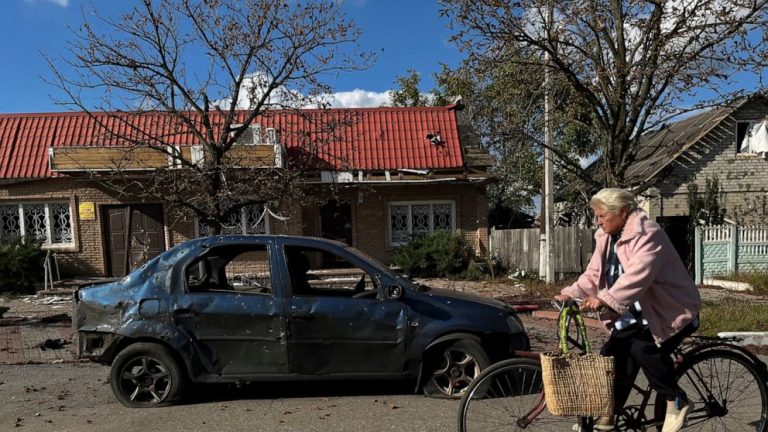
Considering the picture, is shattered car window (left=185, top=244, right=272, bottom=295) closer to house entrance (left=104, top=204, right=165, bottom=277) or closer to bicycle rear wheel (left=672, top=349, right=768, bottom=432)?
bicycle rear wheel (left=672, top=349, right=768, bottom=432)

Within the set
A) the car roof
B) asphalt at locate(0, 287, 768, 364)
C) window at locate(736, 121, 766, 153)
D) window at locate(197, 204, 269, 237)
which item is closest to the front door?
window at locate(197, 204, 269, 237)

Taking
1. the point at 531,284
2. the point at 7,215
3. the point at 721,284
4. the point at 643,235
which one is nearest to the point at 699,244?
the point at 721,284

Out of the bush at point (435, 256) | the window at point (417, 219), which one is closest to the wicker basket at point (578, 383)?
the bush at point (435, 256)

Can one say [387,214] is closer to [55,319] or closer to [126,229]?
[126,229]

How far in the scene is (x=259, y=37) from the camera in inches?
318

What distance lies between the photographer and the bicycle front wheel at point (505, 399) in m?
3.18

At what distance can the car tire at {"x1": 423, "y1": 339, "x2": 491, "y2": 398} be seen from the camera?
471 centimetres

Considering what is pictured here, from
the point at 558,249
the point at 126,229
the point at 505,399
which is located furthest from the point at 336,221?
the point at 505,399

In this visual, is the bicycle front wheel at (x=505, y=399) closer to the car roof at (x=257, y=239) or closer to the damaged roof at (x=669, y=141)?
the car roof at (x=257, y=239)

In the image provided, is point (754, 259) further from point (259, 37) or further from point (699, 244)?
point (259, 37)

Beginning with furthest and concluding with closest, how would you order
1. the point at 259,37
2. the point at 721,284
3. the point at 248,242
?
the point at 721,284
the point at 259,37
the point at 248,242

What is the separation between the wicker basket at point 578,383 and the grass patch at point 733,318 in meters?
5.06

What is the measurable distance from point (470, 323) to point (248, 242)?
2.29m

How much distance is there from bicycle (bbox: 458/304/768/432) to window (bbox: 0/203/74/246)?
15.5 meters
